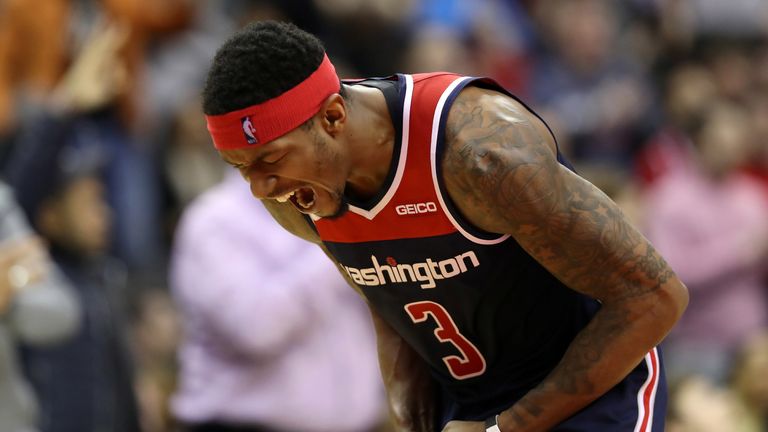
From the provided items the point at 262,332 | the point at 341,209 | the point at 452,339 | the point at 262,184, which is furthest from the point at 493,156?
the point at 262,332

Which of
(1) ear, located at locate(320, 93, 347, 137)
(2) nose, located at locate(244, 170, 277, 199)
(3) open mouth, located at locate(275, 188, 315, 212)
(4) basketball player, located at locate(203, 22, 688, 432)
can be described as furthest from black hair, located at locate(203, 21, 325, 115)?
(3) open mouth, located at locate(275, 188, 315, 212)

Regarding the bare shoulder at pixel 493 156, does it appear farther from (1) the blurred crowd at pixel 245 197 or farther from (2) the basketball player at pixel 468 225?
(1) the blurred crowd at pixel 245 197

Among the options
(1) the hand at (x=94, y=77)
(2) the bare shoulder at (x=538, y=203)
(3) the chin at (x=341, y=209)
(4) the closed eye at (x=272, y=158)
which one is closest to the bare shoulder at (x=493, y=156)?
(2) the bare shoulder at (x=538, y=203)

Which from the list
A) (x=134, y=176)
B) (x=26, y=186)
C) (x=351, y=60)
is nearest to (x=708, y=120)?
(x=351, y=60)

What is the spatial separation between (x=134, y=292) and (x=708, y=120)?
4227 millimetres

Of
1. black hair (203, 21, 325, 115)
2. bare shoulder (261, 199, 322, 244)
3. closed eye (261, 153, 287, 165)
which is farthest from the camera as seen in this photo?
bare shoulder (261, 199, 322, 244)

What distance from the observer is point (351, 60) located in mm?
10188

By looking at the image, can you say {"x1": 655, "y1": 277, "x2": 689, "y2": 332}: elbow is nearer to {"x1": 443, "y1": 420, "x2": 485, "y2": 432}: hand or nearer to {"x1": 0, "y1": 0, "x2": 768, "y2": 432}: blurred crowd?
{"x1": 443, "y1": 420, "x2": 485, "y2": 432}: hand

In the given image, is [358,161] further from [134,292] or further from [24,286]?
[134,292]

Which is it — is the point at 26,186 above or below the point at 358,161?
below

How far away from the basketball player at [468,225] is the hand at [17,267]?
2.36 meters

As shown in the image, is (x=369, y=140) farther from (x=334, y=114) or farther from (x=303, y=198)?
(x=303, y=198)

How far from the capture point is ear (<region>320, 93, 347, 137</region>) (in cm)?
380

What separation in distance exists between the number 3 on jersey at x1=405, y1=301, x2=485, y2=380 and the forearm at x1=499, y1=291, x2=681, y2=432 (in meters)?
0.33
